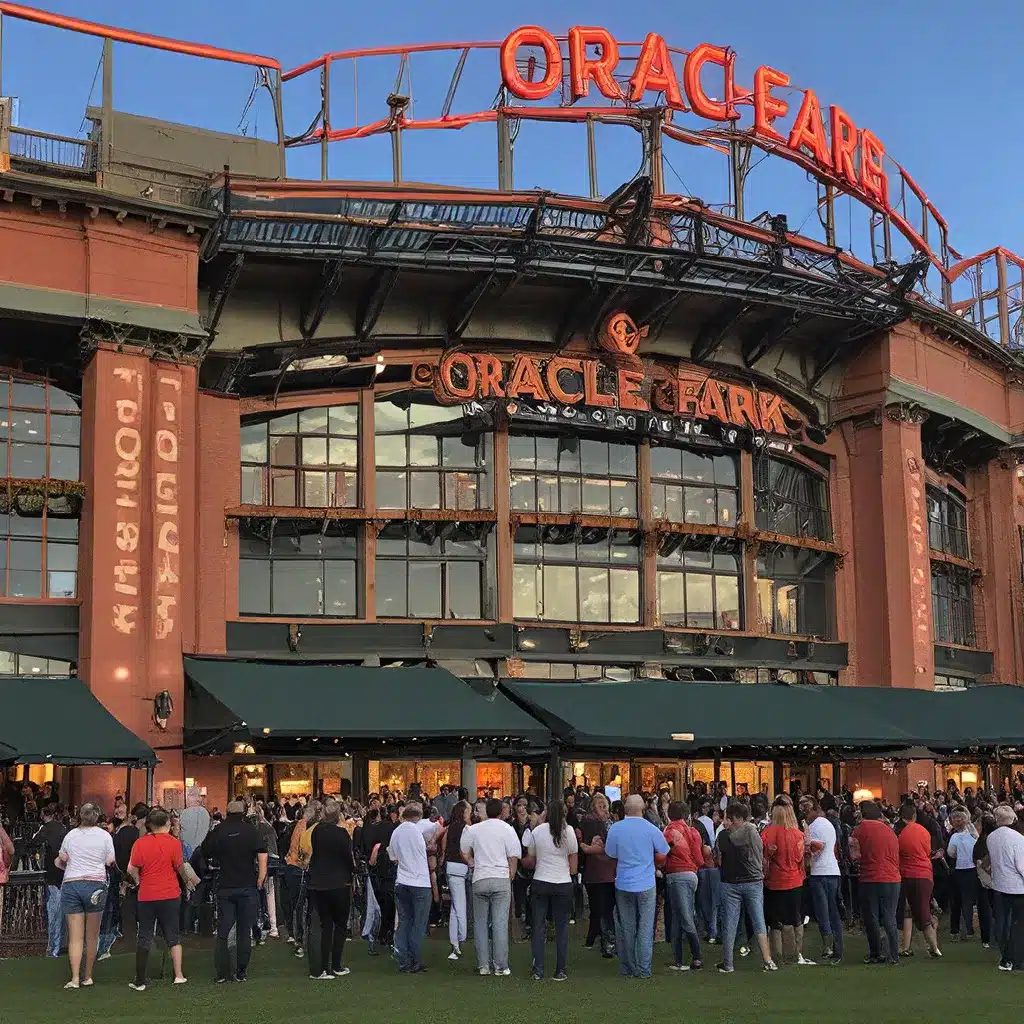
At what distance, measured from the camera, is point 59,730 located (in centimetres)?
2677

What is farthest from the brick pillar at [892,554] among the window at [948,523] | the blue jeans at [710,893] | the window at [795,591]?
the blue jeans at [710,893]

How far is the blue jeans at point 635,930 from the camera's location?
16062 millimetres

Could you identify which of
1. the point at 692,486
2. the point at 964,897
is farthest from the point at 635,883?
the point at 692,486

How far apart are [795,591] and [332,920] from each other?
27.0m

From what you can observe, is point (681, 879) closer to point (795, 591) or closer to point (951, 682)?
point (795, 591)

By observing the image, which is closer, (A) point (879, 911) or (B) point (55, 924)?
(A) point (879, 911)

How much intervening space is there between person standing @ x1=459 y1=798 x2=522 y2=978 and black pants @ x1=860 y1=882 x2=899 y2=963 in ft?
13.3

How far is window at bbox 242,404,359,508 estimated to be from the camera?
116 feet

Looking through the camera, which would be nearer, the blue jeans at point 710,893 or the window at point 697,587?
the blue jeans at point 710,893

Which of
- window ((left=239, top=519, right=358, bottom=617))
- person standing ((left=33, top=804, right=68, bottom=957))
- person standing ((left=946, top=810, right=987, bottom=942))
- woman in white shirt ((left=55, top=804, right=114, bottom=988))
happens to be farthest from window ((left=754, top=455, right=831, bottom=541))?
woman in white shirt ((left=55, top=804, right=114, bottom=988))

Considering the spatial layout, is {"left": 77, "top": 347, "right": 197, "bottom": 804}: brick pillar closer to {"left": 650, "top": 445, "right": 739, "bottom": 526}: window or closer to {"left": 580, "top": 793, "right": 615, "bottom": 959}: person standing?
{"left": 650, "top": 445, "right": 739, "bottom": 526}: window

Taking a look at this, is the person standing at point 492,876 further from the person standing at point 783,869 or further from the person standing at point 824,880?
the person standing at point 824,880

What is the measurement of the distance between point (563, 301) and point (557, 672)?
8.94 m

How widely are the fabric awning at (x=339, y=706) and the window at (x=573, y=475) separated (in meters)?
6.21
